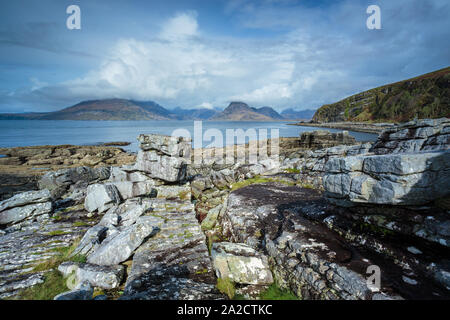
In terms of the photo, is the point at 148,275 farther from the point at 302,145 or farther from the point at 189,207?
the point at 302,145

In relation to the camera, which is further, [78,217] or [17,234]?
[78,217]

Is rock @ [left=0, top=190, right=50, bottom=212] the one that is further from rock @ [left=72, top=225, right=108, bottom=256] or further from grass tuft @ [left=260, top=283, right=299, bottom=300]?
grass tuft @ [left=260, top=283, right=299, bottom=300]

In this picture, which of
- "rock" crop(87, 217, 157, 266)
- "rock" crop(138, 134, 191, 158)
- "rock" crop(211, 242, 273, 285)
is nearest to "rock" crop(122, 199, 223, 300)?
"rock" crop(87, 217, 157, 266)

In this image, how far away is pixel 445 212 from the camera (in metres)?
5.26

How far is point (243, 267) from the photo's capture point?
21.4ft

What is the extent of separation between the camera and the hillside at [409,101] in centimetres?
11444

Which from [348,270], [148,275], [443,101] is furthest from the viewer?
[443,101]

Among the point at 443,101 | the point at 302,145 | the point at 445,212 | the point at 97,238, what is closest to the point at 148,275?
the point at 97,238

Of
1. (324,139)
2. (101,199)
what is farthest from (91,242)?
(324,139)

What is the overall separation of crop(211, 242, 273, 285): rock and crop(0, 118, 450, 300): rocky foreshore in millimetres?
33

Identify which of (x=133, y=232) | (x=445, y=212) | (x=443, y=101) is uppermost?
(x=443, y=101)

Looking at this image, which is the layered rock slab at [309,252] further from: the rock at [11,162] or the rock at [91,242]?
the rock at [11,162]
